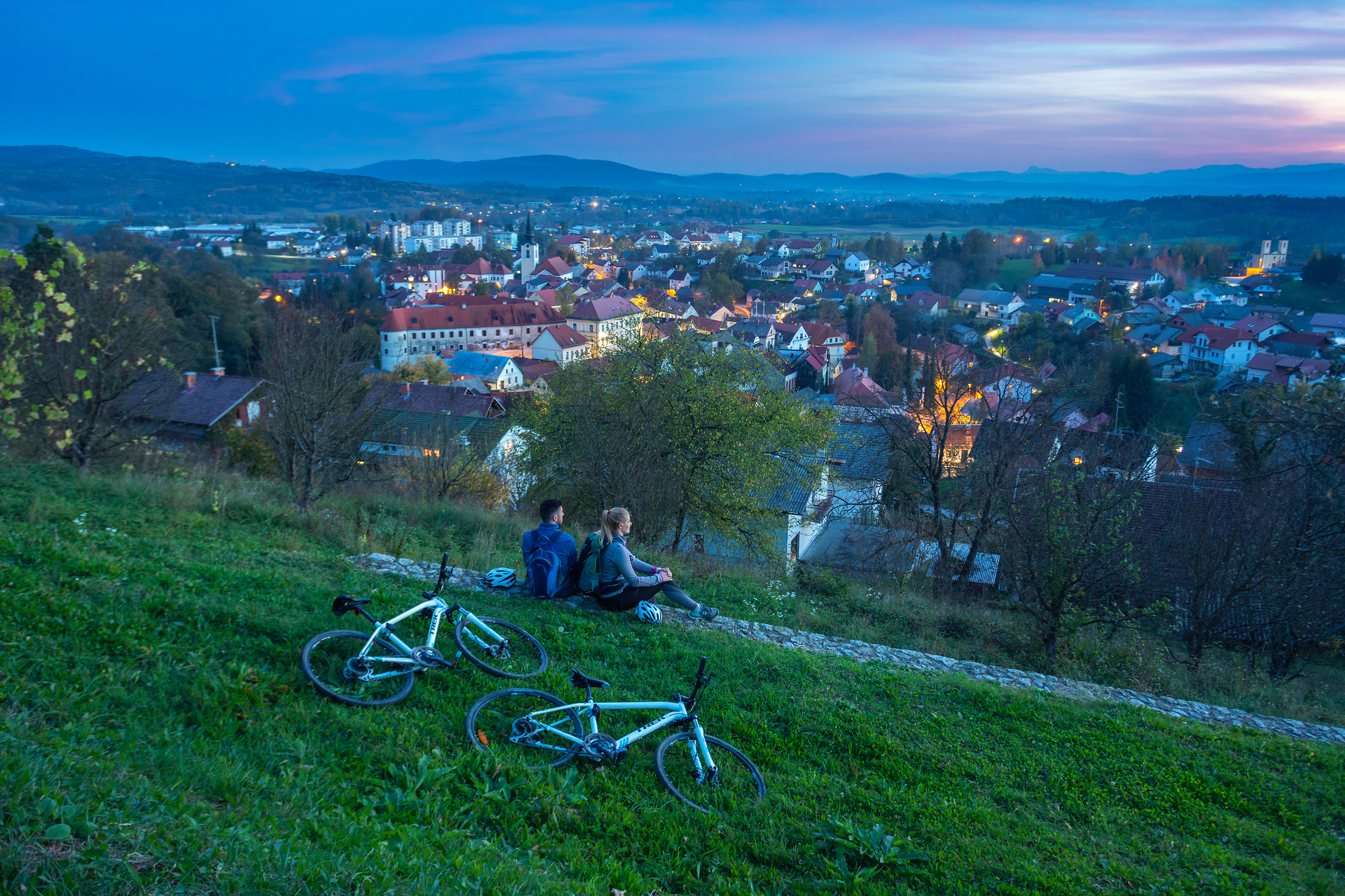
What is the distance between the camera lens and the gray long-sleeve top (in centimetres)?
810

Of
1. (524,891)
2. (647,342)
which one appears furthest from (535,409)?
(524,891)

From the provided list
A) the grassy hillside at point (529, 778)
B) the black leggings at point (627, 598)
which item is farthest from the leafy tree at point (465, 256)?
the grassy hillside at point (529, 778)

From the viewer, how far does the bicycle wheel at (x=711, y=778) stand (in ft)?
16.5

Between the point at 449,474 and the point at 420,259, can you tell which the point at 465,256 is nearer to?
the point at 420,259

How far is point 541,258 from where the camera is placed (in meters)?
161

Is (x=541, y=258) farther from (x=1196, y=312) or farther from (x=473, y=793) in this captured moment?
(x=473, y=793)

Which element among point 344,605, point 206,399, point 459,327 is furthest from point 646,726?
point 459,327

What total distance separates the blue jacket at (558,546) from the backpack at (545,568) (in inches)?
0.6

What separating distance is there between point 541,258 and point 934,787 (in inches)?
6443

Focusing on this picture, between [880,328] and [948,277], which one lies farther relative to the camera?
[948,277]

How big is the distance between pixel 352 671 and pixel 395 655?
0.44 m

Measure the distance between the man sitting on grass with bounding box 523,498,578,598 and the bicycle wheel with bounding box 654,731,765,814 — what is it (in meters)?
3.30

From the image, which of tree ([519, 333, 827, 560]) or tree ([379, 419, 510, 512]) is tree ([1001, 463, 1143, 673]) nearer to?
tree ([519, 333, 827, 560])

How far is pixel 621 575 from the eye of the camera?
823 centimetres
